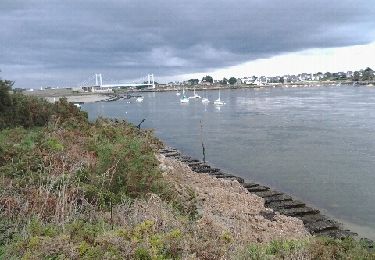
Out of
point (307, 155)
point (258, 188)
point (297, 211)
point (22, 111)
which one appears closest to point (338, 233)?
point (297, 211)

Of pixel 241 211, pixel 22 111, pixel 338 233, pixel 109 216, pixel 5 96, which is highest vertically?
pixel 5 96

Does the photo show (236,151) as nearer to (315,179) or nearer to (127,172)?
(315,179)

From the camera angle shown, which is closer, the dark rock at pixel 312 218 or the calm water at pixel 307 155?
the dark rock at pixel 312 218

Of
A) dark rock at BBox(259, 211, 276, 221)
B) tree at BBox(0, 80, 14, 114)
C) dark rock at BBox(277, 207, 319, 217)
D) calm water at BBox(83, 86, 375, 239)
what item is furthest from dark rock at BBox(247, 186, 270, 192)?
tree at BBox(0, 80, 14, 114)

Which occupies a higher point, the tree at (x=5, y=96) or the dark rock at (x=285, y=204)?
the tree at (x=5, y=96)

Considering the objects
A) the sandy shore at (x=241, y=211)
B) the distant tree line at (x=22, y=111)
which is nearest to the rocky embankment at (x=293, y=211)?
the sandy shore at (x=241, y=211)

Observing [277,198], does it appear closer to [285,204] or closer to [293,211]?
[285,204]

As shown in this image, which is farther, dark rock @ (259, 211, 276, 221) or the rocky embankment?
dark rock @ (259, 211, 276, 221)

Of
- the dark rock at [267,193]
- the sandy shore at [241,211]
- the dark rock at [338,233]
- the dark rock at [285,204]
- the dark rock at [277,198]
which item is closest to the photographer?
the sandy shore at [241,211]

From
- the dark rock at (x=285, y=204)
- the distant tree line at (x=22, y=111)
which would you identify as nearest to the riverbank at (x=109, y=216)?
the dark rock at (x=285, y=204)

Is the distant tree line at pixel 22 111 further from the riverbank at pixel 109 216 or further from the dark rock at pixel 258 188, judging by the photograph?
the dark rock at pixel 258 188

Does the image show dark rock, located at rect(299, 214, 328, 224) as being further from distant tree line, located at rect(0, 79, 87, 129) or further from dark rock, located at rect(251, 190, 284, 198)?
distant tree line, located at rect(0, 79, 87, 129)

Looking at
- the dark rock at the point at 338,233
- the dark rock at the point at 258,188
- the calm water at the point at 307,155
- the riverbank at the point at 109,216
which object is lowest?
the calm water at the point at 307,155

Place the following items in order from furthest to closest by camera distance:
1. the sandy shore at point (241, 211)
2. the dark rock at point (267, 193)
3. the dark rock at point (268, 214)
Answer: the dark rock at point (267, 193)
the dark rock at point (268, 214)
the sandy shore at point (241, 211)
